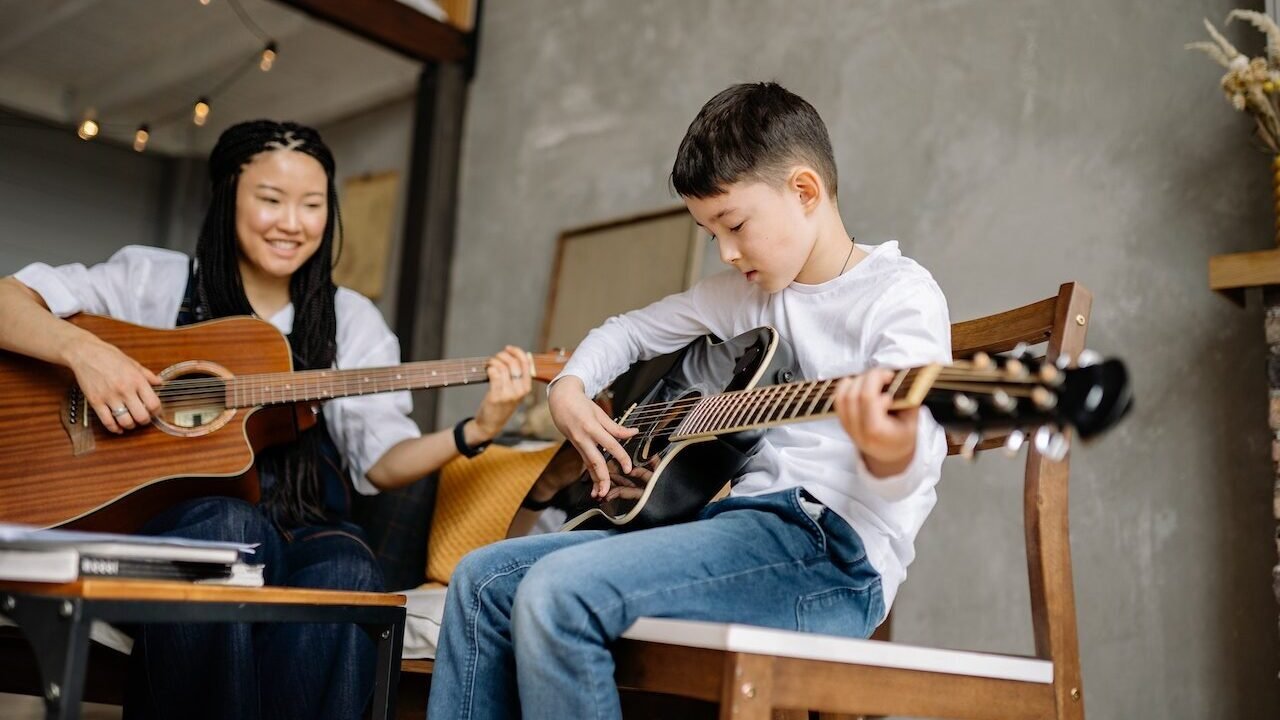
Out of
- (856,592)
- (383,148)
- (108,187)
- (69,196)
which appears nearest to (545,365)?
(856,592)

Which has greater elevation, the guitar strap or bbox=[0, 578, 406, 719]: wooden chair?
the guitar strap

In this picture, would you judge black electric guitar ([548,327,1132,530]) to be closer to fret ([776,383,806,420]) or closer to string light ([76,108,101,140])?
fret ([776,383,806,420])

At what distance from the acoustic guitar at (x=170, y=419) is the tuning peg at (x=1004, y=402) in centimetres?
104

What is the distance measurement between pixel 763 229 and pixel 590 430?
0.36m

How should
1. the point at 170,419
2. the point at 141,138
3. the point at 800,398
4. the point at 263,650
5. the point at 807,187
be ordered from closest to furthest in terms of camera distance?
the point at 800,398
the point at 807,187
the point at 263,650
the point at 170,419
the point at 141,138

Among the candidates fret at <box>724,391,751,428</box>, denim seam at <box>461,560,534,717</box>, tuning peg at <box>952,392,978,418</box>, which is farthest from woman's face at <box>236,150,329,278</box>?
tuning peg at <box>952,392,978,418</box>

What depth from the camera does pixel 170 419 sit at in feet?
5.66

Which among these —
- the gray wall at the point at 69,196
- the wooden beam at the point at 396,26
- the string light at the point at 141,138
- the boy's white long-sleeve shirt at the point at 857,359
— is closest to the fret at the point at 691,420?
the boy's white long-sleeve shirt at the point at 857,359

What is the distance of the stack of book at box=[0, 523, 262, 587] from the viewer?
38.3 inches

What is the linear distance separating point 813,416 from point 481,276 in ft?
8.03

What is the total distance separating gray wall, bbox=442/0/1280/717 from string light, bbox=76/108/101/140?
2164 mm

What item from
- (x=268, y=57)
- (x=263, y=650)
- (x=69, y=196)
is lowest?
(x=263, y=650)

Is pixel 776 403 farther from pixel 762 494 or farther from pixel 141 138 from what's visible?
pixel 141 138

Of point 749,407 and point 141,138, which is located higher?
point 141,138
